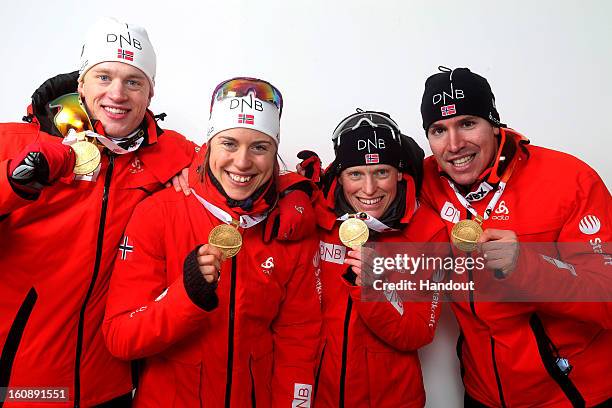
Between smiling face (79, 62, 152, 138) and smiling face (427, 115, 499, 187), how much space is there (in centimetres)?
150

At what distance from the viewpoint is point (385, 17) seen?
3.29m

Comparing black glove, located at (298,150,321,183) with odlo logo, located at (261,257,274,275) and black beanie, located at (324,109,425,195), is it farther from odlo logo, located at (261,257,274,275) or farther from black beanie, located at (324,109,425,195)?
odlo logo, located at (261,257,274,275)

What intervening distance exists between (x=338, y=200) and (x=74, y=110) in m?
1.33

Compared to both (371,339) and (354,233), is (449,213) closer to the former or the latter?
A: (354,233)

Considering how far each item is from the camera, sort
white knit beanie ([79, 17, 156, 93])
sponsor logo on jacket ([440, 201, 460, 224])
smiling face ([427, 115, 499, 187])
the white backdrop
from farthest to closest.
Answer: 1. the white backdrop
2. sponsor logo on jacket ([440, 201, 460, 224])
3. smiling face ([427, 115, 499, 187])
4. white knit beanie ([79, 17, 156, 93])

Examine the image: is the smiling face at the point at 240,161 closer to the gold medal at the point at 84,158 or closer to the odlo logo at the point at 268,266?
the odlo logo at the point at 268,266

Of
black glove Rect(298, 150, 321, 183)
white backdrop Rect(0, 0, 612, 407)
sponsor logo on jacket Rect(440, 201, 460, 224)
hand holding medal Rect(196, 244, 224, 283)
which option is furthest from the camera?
white backdrop Rect(0, 0, 612, 407)

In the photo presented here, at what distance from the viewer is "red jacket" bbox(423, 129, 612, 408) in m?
2.13

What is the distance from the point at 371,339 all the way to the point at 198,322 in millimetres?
918

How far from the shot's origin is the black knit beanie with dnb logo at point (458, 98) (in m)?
2.29

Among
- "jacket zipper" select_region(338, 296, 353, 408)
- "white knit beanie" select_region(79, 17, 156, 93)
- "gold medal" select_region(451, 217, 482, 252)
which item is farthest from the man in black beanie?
"white knit beanie" select_region(79, 17, 156, 93)

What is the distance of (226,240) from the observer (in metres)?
1.86

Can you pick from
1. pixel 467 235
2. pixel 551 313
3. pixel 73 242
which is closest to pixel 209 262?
pixel 73 242
